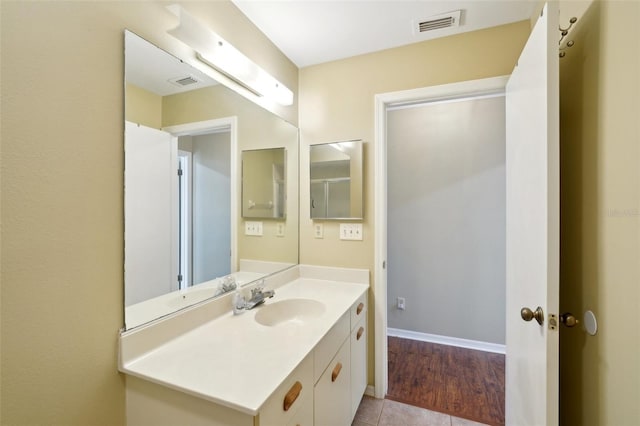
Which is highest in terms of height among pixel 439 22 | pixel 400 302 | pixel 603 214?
pixel 439 22

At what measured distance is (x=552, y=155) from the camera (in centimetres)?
92

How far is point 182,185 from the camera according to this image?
1234 mm

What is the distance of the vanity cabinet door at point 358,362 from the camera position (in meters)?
1.56

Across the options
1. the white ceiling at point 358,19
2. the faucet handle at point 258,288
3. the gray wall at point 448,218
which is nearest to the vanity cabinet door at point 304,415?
the faucet handle at point 258,288

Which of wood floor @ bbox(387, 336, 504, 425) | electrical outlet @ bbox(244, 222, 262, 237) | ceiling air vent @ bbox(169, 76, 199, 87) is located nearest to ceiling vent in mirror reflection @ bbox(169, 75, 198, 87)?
ceiling air vent @ bbox(169, 76, 199, 87)

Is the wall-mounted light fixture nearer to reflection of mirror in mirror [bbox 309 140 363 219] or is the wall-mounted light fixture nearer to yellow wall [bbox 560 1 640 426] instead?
reflection of mirror in mirror [bbox 309 140 363 219]

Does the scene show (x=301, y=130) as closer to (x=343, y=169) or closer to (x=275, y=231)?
(x=343, y=169)

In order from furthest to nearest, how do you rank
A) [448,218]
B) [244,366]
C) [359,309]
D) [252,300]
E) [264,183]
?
[448,218] < [264,183] < [359,309] < [252,300] < [244,366]

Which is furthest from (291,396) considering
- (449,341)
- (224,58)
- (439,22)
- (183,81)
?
(449,341)

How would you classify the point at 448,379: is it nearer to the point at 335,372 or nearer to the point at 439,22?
the point at 335,372

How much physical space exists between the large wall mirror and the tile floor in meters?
1.09

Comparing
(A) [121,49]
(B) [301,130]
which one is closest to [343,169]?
(B) [301,130]

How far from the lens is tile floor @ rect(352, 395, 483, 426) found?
1680mm

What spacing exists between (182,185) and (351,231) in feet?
3.67
